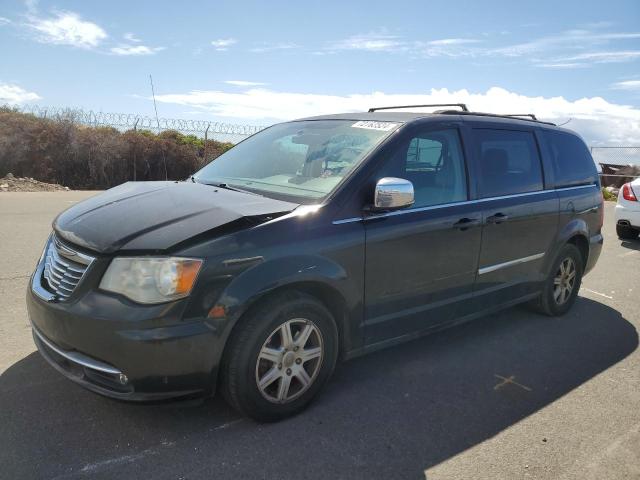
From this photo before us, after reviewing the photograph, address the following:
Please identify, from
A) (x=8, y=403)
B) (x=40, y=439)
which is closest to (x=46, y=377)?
(x=8, y=403)

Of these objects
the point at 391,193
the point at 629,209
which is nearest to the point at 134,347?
the point at 391,193

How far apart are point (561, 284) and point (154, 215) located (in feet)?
13.2

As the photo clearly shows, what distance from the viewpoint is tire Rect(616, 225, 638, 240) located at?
935cm

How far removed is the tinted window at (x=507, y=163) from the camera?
4141 mm

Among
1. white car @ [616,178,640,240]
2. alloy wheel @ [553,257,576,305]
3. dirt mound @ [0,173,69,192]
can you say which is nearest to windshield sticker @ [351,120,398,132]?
alloy wheel @ [553,257,576,305]

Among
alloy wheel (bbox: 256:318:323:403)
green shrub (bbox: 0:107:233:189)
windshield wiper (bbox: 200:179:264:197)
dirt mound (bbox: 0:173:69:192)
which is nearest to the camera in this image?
alloy wheel (bbox: 256:318:323:403)

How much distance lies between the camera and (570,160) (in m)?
5.20

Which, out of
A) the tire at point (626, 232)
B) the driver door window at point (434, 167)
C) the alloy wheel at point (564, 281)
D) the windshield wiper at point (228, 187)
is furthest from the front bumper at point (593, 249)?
the tire at point (626, 232)

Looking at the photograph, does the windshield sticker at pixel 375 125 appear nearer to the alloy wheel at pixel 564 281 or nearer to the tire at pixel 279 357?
the tire at pixel 279 357

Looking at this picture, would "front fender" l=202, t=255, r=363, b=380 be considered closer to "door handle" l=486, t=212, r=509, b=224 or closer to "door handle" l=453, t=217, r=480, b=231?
"door handle" l=453, t=217, r=480, b=231

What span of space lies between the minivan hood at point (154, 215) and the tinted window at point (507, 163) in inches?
70.6

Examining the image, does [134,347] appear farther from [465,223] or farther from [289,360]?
[465,223]

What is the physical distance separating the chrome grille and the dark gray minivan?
0.04ft

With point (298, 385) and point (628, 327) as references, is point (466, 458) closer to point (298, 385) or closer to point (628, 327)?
point (298, 385)
